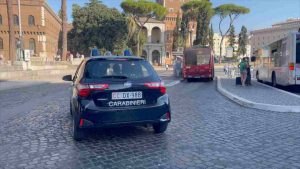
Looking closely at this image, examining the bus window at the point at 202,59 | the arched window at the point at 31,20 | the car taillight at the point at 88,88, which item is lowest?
the car taillight at the point at 88,88

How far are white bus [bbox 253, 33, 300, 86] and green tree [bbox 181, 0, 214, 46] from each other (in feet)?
161

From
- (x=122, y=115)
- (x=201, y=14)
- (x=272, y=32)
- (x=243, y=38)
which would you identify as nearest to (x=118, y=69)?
(x=122, y=115)

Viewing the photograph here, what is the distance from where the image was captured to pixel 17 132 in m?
6.05

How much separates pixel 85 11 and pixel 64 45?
16.8 metres

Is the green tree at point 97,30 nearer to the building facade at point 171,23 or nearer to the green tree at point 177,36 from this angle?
the green tree at point 177,36

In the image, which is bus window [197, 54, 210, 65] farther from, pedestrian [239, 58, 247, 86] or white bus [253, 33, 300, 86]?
pedestrian [239, 58, 247, 86]

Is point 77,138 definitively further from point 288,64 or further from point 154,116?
point 288,64

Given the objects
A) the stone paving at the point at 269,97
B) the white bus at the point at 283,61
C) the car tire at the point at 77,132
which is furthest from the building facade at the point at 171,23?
the car tire at the point at 77,132

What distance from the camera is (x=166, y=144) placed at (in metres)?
5.12

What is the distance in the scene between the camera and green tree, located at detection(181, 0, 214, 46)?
64062 mm

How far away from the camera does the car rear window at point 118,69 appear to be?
499 centimetres

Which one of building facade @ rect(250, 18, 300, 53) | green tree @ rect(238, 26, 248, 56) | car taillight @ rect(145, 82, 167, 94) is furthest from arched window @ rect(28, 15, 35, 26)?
building facade @ rect(250, 18, 300, 53)

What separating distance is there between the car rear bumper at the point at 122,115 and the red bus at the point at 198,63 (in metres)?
16.5

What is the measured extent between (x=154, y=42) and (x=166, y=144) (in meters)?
67.2
